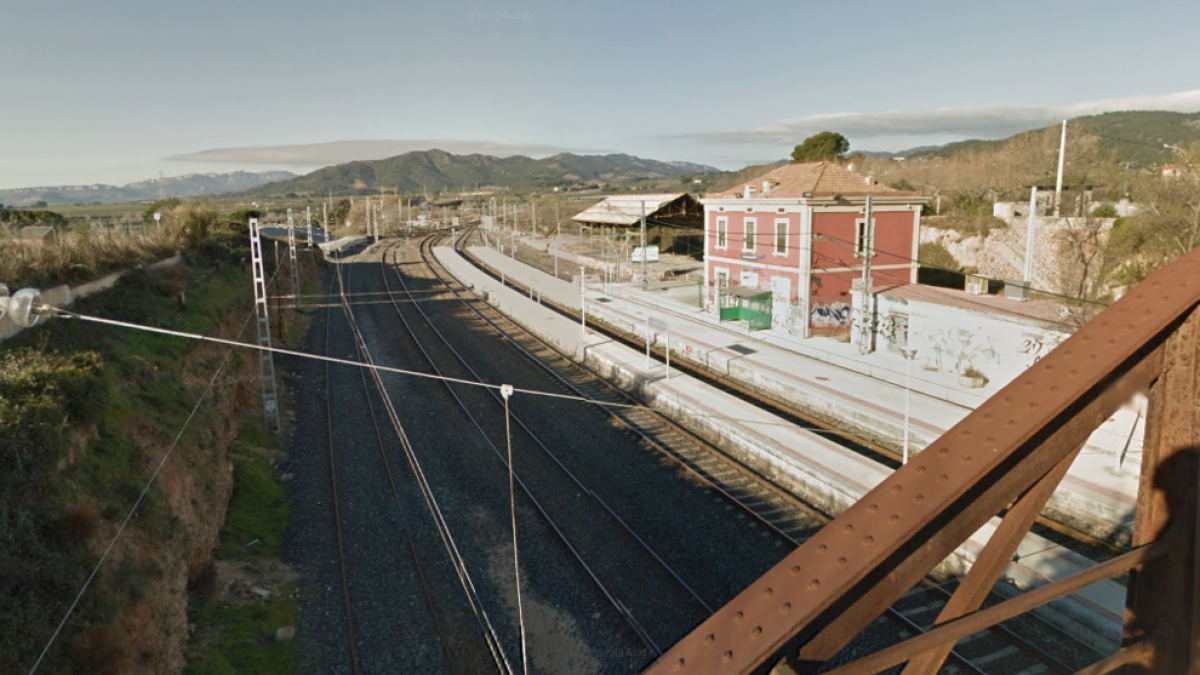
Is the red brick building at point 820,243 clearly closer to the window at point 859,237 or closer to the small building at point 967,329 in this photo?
the window at point 859,237

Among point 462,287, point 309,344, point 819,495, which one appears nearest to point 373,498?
point 819,495

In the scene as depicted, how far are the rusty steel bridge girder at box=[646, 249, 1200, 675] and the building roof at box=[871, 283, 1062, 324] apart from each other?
1831cm

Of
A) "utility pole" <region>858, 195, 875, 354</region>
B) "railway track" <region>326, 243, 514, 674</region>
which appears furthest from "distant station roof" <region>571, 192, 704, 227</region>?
"railway track" <region>326, 243, 514, 674</region>

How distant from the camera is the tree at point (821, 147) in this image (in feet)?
213

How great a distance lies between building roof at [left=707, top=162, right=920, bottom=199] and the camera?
26.3m

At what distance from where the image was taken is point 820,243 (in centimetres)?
2598

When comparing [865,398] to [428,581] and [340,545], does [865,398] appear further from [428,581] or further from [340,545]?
[340,545]

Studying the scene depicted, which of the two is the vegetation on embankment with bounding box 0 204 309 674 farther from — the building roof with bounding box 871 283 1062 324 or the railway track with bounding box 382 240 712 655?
the building roof with bounding box 871 283 1062 324

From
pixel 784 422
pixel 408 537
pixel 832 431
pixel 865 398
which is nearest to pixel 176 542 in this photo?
pixel 408 537

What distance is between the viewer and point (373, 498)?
45.6 feet

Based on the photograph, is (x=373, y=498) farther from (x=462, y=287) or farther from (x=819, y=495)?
(x=462, y=287)

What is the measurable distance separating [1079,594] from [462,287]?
127ft

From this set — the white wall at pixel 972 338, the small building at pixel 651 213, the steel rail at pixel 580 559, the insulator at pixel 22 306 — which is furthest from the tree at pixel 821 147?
the insulator at pixel 22 306

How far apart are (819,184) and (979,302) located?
27.1 feet
